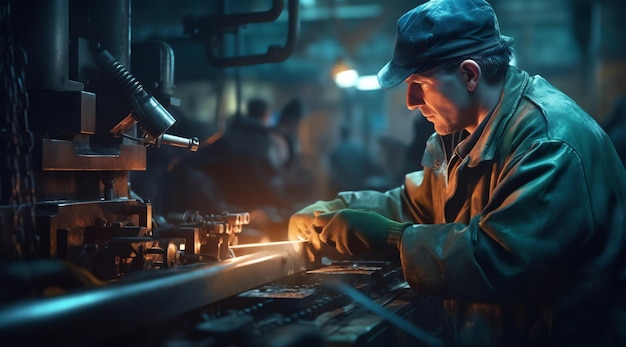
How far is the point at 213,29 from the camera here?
11.9ft

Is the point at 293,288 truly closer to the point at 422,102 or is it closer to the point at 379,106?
the point at 422,102

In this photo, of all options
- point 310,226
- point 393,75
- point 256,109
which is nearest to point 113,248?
point 310,226

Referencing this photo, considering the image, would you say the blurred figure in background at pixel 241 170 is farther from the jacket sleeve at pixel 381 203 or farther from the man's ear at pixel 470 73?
Result: the man's ear at pixel 470 73

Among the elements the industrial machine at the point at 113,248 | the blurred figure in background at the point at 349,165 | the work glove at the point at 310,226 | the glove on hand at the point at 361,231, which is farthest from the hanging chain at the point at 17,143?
the blurred figure in background at the point at 349,165

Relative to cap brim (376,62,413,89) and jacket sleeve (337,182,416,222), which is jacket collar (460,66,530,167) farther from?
jacket sleeve (337,182,416,222)

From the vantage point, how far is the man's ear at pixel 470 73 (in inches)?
95.0

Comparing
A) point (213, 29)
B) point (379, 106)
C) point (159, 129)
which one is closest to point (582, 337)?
point (159, 129)

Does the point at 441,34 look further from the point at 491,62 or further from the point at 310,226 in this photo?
the point at 310,226

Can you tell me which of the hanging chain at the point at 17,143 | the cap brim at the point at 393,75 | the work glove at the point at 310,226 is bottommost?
the work glove at the point at 310,226

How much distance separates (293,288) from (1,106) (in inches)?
41.6

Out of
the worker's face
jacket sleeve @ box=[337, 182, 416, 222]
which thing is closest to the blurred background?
jacket sleeve @ box=[337, 182, 416, 222]

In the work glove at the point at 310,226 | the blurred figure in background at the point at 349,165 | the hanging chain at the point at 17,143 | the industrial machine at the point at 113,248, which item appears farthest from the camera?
the blurred figure in background at the point at 349,165

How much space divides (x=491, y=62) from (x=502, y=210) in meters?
0.66

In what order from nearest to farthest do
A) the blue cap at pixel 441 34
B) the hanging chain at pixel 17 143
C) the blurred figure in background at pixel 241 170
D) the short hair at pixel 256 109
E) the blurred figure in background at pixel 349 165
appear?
the hanging chain at pixel 17 143, the blue cap at pixel 441 34, the blurred figure in background at pixel 241 170, the short hair at pixel 256 109, the blurred figure in background at pixel 349 165
